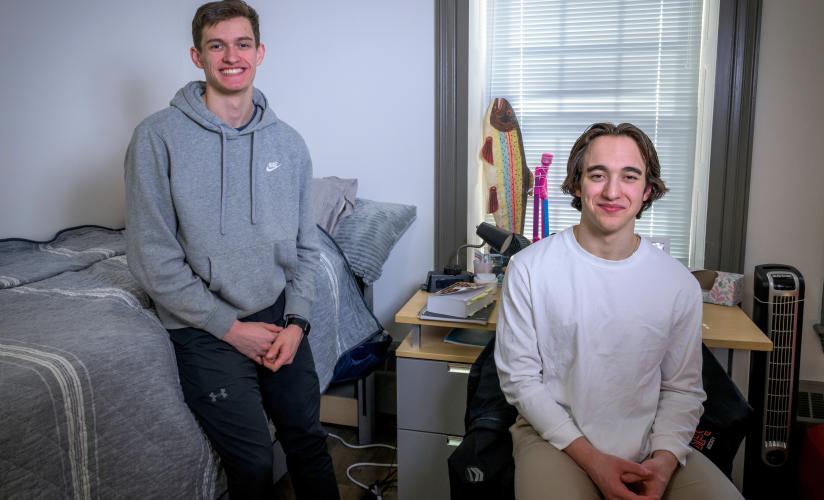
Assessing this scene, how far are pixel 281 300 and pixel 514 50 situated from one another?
3.99 ft

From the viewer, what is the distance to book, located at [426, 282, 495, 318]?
5.83 ft

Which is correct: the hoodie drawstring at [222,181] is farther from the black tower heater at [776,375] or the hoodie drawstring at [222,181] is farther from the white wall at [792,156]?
the white wall at [792,156]

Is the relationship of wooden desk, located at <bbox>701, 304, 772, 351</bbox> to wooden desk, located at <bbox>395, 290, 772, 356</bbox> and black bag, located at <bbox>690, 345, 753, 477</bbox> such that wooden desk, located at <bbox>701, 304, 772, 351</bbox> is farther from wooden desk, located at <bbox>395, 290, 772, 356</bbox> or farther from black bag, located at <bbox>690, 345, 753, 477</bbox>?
black bag, located at <bbox>690, 345, 753, 477</bbox>

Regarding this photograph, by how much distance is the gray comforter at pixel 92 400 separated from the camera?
3.59ft

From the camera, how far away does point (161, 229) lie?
138 centimetres

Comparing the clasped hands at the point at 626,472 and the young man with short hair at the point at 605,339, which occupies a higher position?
the young man with short hair at the point at 605,339

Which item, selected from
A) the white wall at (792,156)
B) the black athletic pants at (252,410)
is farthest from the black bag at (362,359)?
the white wall at (792,156)

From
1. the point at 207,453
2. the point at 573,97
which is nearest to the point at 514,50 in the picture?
the point at 573,97

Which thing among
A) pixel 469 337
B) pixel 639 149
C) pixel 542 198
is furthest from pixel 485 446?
pixel 542 198

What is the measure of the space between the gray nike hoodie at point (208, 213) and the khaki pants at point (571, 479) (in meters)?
0.66

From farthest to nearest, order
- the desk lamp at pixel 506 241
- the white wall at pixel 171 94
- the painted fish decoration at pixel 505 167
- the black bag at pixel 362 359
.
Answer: the white wall at pixel 171 94
the painted fish decoration at pixel 505 167
the black bag at pixel 362 359
the desk lamp at pixel 506 241

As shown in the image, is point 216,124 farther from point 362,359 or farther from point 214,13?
point 362,359

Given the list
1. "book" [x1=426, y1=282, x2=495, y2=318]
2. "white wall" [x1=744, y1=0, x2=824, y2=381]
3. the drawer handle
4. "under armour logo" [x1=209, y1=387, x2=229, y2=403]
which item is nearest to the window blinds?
"white wall" [x1=744, y1=0, x2=824, y2=381]

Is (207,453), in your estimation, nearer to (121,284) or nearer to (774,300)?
(121,284)
